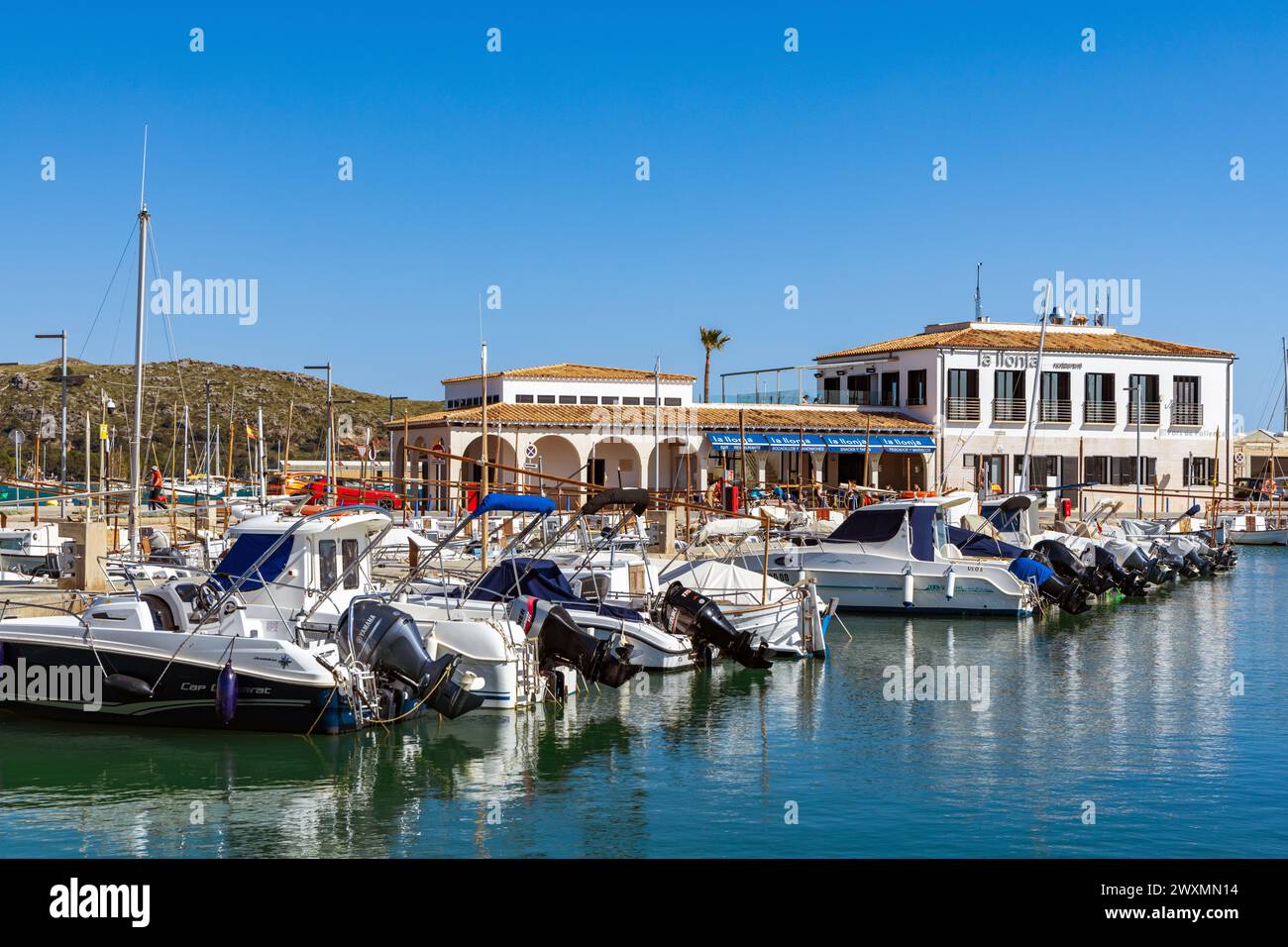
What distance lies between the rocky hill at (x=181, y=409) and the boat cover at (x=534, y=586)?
6803cm

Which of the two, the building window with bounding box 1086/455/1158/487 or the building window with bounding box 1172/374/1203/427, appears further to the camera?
the building window with bounding box 1172/374/1203/427

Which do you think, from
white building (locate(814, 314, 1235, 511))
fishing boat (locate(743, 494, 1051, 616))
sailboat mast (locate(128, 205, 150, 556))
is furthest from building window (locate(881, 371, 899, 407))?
sailboat mast (locate(128, 205, 150, 556))

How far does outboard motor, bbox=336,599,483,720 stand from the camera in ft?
61.2

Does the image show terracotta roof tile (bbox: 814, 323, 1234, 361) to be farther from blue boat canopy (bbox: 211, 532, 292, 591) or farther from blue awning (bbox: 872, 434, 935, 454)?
blue boat canopy (bbox: 211, 532, 292, 591)

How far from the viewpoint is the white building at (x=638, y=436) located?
5622cm

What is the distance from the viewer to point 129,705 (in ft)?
62.6

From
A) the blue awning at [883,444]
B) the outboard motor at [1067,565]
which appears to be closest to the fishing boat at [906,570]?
the outboard motor at [1067,565]

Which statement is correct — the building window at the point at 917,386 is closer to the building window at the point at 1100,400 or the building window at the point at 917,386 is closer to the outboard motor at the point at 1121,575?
the building window at the point at 1100,400

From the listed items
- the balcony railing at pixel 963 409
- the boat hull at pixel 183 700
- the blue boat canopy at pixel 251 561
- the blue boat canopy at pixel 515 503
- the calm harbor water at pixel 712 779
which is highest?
the balcony railing at pixel 963 409

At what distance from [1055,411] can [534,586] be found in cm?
4580

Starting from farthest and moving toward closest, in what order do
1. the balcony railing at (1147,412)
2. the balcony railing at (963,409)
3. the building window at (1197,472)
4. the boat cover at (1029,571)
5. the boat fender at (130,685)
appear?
the building window at (1197,472) < the balcony railing at (1147,412) < the balcony railing at (963,409) < the boat cover at (1029,571) < the boat fender at (130,685)

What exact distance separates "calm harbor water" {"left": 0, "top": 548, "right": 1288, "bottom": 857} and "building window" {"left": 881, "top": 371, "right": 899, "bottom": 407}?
42.3 m
